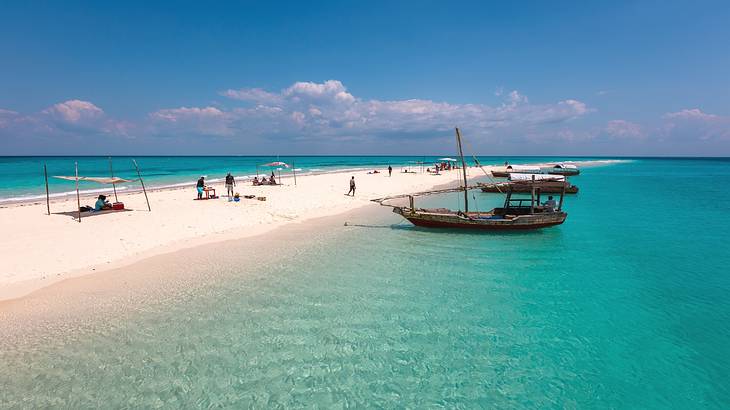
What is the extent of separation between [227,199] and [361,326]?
22302 mm

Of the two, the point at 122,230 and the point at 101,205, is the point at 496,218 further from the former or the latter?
the point at 101,205

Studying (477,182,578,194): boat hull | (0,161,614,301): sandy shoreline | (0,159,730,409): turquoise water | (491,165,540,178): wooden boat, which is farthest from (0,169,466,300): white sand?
(491,165,540,178): wooden boat

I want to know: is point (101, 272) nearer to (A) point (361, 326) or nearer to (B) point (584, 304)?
(A) point (361, 326)

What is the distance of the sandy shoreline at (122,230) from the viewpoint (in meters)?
12.9

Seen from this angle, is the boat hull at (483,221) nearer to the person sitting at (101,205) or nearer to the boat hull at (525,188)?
the boat hull at (525,188)

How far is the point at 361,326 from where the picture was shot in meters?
9.40

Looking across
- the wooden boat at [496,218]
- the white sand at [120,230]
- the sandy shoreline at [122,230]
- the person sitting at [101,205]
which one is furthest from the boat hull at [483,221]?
the person sitting at [101,205]

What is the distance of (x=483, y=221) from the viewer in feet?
64.6

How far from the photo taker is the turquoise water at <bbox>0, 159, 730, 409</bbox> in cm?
696

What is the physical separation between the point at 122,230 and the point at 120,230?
0.09 meters

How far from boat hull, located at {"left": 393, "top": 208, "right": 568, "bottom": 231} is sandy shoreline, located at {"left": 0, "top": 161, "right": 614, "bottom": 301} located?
7816 mm

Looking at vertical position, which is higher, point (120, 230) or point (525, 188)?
point (525, 188)

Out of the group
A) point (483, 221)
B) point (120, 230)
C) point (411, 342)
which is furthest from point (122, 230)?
point (483, 221)

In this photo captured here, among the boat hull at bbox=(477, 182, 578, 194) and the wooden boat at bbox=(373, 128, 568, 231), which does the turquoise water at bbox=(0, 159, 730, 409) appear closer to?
the wooden boat at bbox=(373, 128, 568, 231)
